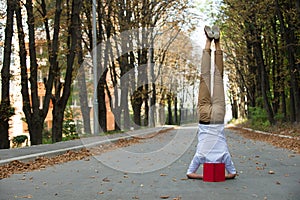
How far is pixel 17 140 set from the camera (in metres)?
29.1

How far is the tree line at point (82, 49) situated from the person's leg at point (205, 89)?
12313mm

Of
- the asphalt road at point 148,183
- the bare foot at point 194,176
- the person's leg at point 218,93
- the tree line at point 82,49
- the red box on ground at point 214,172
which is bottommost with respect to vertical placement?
the asphalt road at point 148,183

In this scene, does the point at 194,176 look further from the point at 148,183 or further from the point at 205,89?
the point at 205,89

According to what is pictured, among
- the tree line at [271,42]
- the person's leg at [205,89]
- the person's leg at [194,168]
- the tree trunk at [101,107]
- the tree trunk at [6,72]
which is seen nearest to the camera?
the person's leg at [205,89]

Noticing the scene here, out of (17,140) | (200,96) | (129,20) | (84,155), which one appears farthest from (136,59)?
(200,96)

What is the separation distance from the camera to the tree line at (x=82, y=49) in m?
21.4

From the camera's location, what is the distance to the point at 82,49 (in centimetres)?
3170

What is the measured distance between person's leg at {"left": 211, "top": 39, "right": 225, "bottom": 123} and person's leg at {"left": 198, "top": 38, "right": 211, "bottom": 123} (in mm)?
98

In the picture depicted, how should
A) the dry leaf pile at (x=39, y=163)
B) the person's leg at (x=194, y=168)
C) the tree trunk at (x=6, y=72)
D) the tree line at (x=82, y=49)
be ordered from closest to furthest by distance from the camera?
1. the person's leg at (x=194, y=168)
2. the dry leaf pile at (x=39, y=163)
3. the tree trunk at (x=6, y=72)
4. the tree line at (x=82, y=49)

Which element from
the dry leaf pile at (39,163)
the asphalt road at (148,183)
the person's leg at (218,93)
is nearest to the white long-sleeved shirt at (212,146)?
the person's leg at (218,93)

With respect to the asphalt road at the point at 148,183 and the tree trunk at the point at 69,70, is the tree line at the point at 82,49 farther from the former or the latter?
the asphalt road at the point at 148,183

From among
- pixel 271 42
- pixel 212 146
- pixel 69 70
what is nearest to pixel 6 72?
pixel 69 70

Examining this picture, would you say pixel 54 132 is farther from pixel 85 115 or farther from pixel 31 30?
pixel 85 115

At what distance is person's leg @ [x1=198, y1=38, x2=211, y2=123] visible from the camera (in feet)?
28.0
